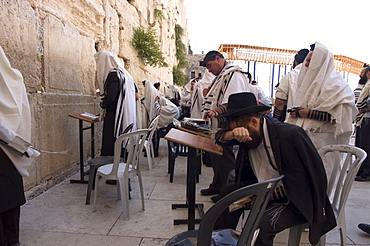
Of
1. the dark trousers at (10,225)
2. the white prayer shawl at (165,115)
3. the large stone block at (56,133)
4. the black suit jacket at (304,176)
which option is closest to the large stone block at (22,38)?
the large stone block at (56,133)

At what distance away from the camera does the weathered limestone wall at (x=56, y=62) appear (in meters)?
2.89

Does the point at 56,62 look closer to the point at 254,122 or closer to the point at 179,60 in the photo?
the point at 254,122

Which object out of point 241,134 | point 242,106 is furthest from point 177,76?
point 241,134

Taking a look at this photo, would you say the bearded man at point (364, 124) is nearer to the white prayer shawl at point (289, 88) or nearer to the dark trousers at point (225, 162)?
the white prayer shawl at point (289, 88)

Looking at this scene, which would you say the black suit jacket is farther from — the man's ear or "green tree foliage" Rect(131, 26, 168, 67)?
"green tree foliage" Rect(131, 26, 168, 67)

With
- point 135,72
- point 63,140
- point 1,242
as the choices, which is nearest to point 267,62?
point 135,72

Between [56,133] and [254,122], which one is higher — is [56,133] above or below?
below

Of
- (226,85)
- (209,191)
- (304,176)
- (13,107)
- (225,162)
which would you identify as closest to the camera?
(304,176)

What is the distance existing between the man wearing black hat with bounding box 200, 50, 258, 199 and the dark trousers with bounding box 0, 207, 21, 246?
1.98m

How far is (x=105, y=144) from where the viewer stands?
3.66 metres

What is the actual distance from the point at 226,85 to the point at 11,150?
2.25 metres

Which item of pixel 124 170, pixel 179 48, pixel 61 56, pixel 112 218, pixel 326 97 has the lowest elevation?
pixel 112 218

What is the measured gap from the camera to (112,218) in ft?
8.45

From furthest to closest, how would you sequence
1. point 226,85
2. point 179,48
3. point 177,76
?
1. point 179,48
2. point 177,76
3. point 226,85
